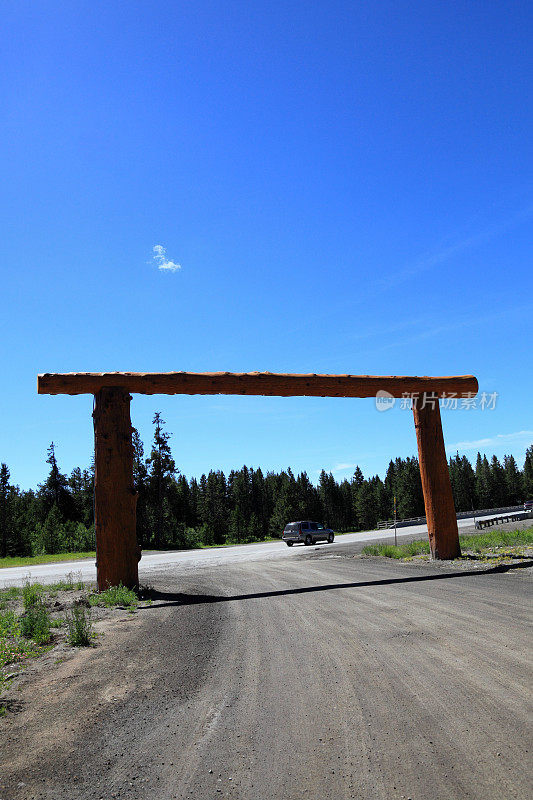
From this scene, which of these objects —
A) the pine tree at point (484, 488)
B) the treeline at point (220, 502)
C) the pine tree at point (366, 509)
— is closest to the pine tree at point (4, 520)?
the treeline at point (220, 502)

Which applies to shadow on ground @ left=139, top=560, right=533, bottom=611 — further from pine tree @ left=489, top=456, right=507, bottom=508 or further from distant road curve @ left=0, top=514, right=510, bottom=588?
pine tree @ left=489, top=456, right=507, bottom=508

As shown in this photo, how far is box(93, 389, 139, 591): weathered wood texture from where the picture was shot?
1009 centimetres

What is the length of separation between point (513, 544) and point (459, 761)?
16.2m

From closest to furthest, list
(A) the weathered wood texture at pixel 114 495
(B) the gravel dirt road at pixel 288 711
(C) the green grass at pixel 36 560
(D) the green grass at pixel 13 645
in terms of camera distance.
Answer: (B) the gravel dirt road at pixel 288 711, (D) the green grass at pixel 13 645, (A) the weathered wood texture at pixel 114 495, (C) the green grass at pixel 36 560

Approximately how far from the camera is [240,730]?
3.30m

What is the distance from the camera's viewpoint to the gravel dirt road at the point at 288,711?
2674mm

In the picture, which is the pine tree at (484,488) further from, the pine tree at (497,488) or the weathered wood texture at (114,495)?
the weathered wood texture at (114,495)

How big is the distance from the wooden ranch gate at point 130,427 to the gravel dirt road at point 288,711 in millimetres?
3460

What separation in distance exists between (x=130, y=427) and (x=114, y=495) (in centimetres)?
152

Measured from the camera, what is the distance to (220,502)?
95938mm

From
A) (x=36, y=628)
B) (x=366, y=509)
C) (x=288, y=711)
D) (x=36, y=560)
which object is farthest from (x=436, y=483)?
(x=366, y=509)

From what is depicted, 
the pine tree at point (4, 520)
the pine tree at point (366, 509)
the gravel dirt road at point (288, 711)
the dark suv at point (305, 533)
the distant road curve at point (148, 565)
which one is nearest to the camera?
the gravel dirt road at point (288, 711)

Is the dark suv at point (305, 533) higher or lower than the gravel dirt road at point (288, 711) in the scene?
lower

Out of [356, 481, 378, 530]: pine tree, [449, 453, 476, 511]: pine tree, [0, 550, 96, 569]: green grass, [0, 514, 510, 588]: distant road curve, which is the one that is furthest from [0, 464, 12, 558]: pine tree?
[449, 453, 476, 511]: pine tree
